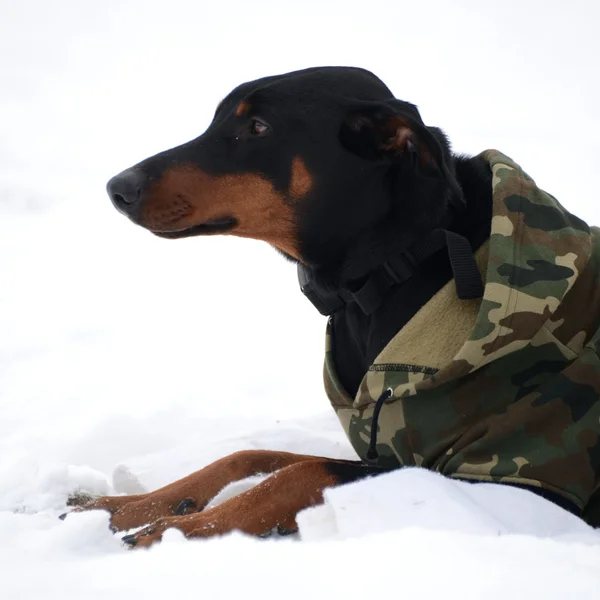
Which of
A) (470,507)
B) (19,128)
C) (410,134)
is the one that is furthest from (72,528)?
(19,128)

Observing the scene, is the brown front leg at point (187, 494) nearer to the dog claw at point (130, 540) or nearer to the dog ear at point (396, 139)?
the dog claw at point (130, 540)

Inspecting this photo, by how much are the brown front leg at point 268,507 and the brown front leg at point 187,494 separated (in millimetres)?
255

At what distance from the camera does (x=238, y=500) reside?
229 cm

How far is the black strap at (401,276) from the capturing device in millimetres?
2391

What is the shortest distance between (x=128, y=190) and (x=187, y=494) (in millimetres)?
1137

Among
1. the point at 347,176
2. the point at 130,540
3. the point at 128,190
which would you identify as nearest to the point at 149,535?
the point at 130,540

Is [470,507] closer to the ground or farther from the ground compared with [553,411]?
closer to the ground

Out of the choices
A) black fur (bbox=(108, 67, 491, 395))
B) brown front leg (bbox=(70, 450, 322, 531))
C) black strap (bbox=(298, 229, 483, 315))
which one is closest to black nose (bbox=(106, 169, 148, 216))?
black fur (bbox=(108, 67, 491, 395))

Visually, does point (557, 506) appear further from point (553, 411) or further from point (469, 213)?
point (469, 213)

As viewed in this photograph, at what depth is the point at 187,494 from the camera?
2682 mm

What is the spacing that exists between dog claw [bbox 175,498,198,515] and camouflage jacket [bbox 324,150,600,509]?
721 millimetres

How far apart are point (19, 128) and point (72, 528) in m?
12.4

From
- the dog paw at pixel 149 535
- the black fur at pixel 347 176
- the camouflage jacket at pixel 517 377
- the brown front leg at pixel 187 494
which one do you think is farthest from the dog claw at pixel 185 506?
the black fur at pixel 347 176

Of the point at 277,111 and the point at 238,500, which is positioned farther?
the point at 277,111
